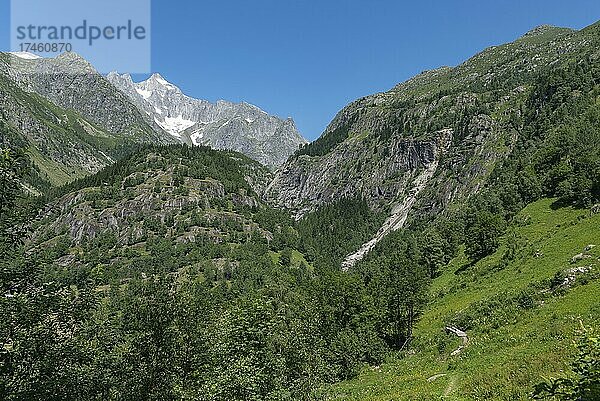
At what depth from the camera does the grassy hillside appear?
847 inches

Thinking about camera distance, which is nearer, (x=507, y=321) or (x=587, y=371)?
(x=587, y=371)

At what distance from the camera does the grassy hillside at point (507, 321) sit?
21.5 meters

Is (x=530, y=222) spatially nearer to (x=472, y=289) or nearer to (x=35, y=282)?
(x=472, y=289)

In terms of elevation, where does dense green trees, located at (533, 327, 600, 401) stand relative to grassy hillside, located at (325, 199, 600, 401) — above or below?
above

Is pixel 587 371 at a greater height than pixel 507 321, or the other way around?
pixel 587 371

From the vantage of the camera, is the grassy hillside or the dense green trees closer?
the dense green trees

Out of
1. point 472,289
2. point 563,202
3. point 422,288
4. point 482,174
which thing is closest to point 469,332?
point 422,288

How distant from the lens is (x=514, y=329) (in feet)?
108

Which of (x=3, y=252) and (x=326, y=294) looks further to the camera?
(x=326, y=294)

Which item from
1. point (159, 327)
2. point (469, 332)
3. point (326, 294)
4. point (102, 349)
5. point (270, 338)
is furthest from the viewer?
point (326, 294)

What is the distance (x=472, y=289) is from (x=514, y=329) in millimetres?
32167

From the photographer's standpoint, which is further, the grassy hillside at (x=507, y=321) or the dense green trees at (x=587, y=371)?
the grassy hillside at (x=507, y=321)

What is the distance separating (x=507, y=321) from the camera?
36.8 meters

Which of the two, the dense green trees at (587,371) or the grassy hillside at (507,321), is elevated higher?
the dense green trees at (587,371)
